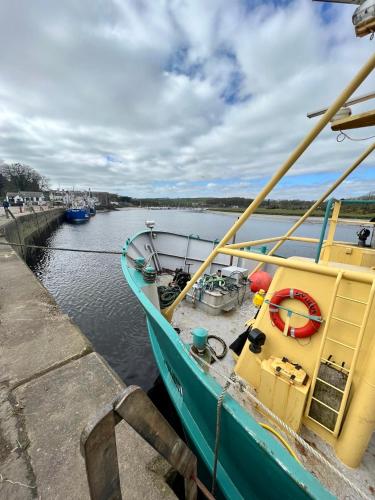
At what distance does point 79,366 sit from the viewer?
2.73m

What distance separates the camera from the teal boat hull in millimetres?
1423

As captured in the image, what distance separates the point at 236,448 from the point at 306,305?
5.15 ft

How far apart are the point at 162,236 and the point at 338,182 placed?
6.17 meters

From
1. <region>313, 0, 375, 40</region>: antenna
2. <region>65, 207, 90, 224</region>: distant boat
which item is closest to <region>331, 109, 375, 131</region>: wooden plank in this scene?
<region>313, 0, 375, 40</region>: antenna

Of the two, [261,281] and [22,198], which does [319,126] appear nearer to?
[261,281]

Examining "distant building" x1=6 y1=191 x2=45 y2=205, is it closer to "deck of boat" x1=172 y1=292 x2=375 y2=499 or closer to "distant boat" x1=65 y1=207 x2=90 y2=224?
"distant boat" x1=65 y1=207 x2=90 y2=224

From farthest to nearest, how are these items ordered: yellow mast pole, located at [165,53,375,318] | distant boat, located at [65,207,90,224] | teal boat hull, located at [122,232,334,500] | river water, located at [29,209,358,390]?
distant boat, located at [65,207,90,224] < river water, located at [29,209,358,390] < yellow mast pole, located at [165,53,375,318] < teal boat hull, located at [122,232,334,500]

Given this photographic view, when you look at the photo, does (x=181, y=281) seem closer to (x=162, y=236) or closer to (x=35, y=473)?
(x=162, y=236)

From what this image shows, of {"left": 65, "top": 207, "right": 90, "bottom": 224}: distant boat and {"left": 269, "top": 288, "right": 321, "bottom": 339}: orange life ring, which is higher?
{"left": 269, "top": 288, "right": 321, "bottom": 339}: orange life ring

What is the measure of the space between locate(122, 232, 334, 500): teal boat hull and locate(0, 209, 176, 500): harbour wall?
0.62m

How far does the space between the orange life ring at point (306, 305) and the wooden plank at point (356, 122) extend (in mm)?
1984

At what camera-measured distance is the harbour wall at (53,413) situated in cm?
166

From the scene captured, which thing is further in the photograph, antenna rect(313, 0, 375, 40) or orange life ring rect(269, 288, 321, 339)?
orange life ring rect(269, 288, 321, 339)

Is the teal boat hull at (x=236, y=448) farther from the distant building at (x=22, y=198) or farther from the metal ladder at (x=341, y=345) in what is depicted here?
the distant building at (x=22, y=198)
